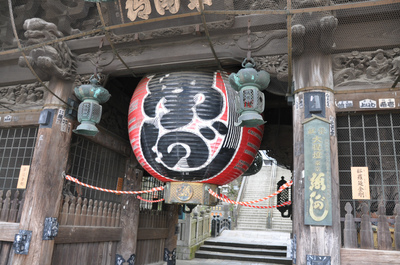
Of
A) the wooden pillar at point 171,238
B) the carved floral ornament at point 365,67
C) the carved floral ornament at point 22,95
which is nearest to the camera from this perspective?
the carved floral ornament at point 365,67

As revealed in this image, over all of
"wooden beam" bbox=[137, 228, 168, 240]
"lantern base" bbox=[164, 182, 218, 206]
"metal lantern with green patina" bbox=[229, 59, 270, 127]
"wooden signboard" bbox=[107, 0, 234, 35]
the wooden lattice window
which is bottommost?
"wooden beam" bbox=[137, 228, 168, 240]

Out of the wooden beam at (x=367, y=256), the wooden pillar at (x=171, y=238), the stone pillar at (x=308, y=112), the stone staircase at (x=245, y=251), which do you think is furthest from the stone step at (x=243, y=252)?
the stone pillar at (x=308, y=112)

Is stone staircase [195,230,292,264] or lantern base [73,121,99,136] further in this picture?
stone staircase [195,230,292,264]

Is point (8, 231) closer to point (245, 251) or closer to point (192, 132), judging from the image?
point (192, 132)

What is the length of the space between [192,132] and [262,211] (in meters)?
16.5

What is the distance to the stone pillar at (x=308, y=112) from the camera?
177 inches

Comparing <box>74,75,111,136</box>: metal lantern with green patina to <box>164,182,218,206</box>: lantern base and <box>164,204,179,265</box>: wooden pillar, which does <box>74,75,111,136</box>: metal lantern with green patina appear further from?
<box>164,204,179,265</box>: wooden pillar

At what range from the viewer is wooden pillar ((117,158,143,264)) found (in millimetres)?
7789

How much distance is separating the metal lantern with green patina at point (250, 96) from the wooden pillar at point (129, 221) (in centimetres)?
472

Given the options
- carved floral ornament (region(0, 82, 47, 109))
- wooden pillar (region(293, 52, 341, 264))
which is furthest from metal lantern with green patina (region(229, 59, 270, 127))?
carved floral ornament (region(0, 82, 47, 109))

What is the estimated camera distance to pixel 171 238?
32.5ft

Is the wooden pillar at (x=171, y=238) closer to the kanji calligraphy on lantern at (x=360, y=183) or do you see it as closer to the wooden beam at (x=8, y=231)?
the wooden beam at (x=8, y=231)

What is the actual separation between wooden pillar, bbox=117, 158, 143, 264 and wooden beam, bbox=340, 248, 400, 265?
5.08 meters

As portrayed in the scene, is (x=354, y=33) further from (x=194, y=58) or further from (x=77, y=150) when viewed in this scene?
(x=77, y=150)
